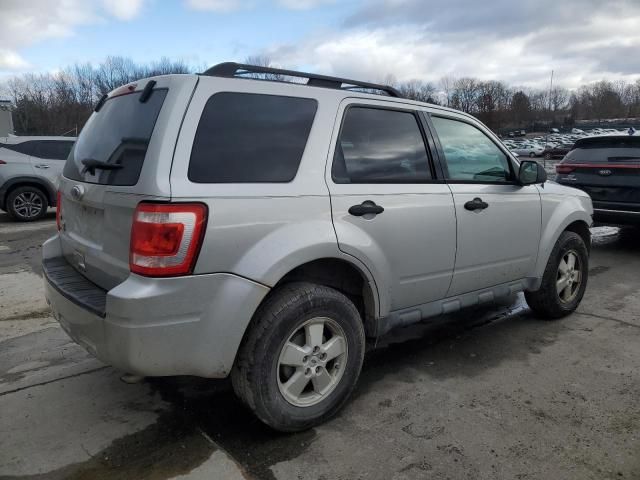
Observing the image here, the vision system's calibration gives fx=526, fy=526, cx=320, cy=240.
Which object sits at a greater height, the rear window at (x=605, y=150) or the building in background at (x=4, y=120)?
the building in background at (x=4, y=120)

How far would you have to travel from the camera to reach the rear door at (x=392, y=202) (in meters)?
3.02

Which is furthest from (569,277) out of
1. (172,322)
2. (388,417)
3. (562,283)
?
(172,322)

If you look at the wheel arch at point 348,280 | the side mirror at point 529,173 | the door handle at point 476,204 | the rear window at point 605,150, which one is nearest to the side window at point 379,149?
Result: the door handle at point 476,204

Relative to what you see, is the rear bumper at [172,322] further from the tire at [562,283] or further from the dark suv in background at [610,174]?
the dark suv in background at [610,174]

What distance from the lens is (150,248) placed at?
238cm

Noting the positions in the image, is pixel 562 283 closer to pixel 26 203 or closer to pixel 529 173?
pixel 529 173

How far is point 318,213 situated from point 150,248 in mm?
903

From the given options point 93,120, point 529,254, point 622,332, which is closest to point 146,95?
point 93,120

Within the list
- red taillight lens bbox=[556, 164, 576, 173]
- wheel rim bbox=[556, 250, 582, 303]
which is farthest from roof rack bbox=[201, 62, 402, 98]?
red taillight lens bbox=[556, 164, 576, 173]

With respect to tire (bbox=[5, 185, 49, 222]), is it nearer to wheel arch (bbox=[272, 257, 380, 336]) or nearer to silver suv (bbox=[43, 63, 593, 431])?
silver suv (bbox=[43, 63, 593, 431])

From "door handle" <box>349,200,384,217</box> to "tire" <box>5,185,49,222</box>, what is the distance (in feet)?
33.4

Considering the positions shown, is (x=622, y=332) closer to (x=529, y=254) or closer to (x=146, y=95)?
(x=529, y=254)

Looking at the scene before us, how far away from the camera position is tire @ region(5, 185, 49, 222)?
1086 cm

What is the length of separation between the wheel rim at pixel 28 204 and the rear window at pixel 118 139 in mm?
8830
